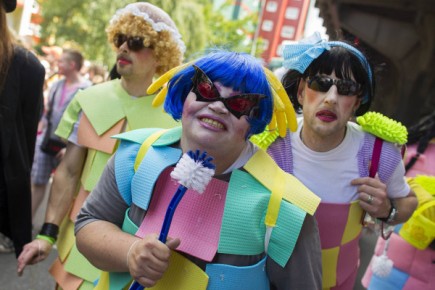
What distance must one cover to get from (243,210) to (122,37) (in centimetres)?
151

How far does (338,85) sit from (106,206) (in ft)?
3.31

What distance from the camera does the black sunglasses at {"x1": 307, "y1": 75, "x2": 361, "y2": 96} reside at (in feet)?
6.42

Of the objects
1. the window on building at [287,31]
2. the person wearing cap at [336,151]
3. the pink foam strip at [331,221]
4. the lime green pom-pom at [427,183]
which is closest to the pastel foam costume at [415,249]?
the lime green pom-pom at [427,183]

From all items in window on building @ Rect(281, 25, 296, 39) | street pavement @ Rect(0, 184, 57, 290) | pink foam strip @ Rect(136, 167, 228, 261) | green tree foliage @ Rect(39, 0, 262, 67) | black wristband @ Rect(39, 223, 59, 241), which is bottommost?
window on building @ Rect(281, 25, 296, 39)

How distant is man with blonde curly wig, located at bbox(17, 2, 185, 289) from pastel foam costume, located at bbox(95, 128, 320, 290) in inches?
33.7

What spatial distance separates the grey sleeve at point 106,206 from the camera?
5.06ft

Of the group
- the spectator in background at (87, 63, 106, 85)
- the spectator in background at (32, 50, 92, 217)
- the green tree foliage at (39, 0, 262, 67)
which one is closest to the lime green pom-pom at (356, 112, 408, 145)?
the spectator in background at (32, 50, 92, 217)

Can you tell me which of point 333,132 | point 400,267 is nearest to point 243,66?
point 333,132

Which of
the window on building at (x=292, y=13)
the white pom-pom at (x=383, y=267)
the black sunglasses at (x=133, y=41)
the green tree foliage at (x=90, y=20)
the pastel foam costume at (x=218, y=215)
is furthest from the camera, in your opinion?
the window on building at (x=292, y=13)

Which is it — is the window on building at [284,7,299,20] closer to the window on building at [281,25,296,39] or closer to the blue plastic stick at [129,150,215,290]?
the window on building at [281,25,296,39]

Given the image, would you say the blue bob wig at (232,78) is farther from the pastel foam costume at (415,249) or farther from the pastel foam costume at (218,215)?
the pastel foam costume at (415,249)

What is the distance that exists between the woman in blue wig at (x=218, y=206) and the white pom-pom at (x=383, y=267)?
5.00 ft

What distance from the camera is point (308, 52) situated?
1.98 meters

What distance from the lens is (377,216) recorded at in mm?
2084
